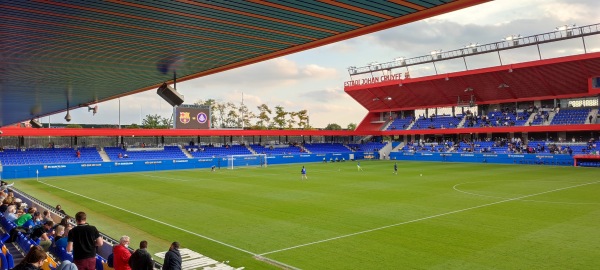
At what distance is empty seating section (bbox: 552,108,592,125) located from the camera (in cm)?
5547

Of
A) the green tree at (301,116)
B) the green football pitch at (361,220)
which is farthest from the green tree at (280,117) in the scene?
the green football pitch at (361,220)

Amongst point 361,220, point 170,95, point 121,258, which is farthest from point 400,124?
point 121,258

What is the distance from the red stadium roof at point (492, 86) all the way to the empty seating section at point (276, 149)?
1681cm

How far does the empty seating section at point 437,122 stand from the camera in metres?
69.8

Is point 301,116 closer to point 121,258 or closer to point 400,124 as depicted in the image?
point 400,124

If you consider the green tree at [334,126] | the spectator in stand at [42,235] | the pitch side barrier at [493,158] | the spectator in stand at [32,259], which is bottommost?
the pitch side barrier at [493,158]

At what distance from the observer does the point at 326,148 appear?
2842 inches

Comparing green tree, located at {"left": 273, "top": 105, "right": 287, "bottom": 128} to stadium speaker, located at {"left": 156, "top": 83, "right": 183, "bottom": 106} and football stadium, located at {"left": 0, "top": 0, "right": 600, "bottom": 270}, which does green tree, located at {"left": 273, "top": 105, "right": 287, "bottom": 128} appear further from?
stadium speaker, located at {"left": 156, "top": 83, "right": 183, "bottom": 106}

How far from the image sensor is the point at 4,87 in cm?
1789

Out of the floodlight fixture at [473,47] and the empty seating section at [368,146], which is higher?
the floodlight fixture at [473,47]

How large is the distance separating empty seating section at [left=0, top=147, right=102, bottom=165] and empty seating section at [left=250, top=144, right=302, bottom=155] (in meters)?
23.1

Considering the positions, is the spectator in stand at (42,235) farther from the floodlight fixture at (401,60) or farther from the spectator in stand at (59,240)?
the floodlight fixture at (401,60)

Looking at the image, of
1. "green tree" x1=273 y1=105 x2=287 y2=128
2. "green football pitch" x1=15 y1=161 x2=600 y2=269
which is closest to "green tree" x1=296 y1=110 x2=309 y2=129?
"green tree" x1=273 y1=105 x2=287 y2=128

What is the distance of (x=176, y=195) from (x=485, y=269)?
69.8ft
